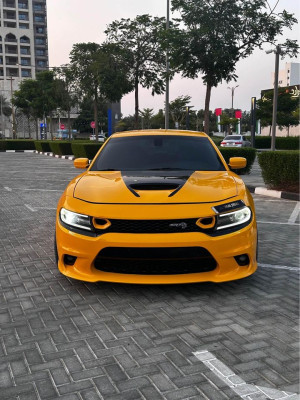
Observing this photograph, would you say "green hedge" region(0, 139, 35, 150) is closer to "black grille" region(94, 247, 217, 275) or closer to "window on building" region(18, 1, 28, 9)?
"black grille" region(94, 247, 217, 275)

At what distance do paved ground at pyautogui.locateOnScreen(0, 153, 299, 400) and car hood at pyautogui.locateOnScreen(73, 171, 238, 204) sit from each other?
3.00 feet

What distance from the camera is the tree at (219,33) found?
1706cm

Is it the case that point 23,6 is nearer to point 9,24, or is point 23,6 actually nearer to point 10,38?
point 9,24

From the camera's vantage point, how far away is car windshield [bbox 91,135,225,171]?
497 centimetres

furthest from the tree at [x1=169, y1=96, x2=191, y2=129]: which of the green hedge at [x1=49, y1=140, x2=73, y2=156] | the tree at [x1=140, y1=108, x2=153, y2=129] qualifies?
the green hedge at [x1=49, y1=140, x2=73, y2=156]

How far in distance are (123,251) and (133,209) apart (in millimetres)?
380

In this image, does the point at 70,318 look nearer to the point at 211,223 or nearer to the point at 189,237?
the point at 189,237

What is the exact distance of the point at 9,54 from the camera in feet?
347

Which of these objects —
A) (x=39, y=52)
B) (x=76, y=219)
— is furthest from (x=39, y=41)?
(x=76, y=219)

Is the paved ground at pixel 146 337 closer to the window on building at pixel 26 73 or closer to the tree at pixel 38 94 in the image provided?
the tree at pixel 38 94

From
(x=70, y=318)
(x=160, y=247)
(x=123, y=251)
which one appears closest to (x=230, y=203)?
(x=160, y=247)

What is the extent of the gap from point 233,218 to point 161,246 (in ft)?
2.54

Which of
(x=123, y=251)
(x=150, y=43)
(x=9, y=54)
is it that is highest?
(x=9, y=54)

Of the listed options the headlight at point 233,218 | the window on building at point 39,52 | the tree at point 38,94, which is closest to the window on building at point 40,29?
the window on building at point 39,52
